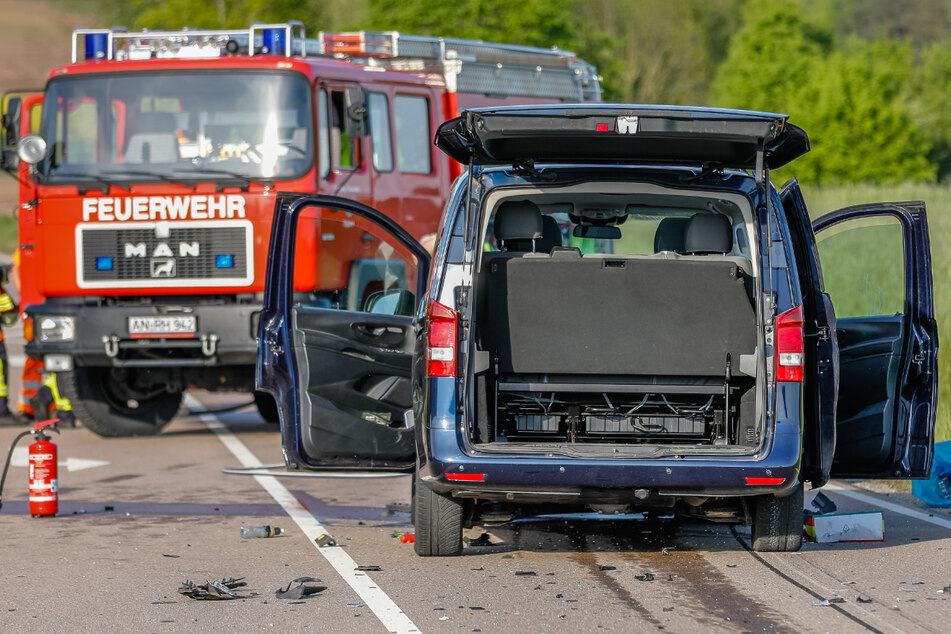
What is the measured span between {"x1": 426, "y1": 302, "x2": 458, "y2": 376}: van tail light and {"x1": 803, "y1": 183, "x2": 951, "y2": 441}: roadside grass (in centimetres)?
563

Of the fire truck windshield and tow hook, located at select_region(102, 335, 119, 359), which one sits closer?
the fire truck windshield

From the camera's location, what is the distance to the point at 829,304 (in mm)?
6914

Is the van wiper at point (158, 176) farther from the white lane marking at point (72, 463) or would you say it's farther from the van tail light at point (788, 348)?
the van tail light at point (788, 348)

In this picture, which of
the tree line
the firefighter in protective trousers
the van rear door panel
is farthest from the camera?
Answer: the tree line

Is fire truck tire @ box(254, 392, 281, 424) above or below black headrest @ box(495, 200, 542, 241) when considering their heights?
below

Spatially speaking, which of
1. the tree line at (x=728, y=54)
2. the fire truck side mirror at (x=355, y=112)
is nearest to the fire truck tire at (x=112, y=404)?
the fire truck side mirror at (x=355, y=112)

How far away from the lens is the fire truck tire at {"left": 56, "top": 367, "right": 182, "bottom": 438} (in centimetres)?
1301

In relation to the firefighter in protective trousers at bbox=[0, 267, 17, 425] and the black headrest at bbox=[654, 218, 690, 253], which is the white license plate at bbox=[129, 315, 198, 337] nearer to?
the firefighter in protective trousers at bbox=[0, 267, 17, 425]

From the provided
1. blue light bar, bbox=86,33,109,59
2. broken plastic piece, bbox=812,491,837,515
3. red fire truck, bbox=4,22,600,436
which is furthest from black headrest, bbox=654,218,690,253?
blue light bar, bbox=86,33,109,59

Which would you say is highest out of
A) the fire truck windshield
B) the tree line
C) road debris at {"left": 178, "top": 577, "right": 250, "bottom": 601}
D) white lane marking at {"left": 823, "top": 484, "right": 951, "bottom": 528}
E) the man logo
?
the tree line

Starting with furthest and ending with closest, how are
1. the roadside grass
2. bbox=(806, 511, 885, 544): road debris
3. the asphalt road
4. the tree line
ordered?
1. the tree line
2. the roadside grass
3. bbox=(806, 511, 885, 544): road debris
4. the asphalt road

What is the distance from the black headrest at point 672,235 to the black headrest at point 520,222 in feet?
2.38

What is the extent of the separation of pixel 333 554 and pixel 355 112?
545 cm

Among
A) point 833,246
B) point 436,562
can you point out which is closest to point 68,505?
point 436,562
